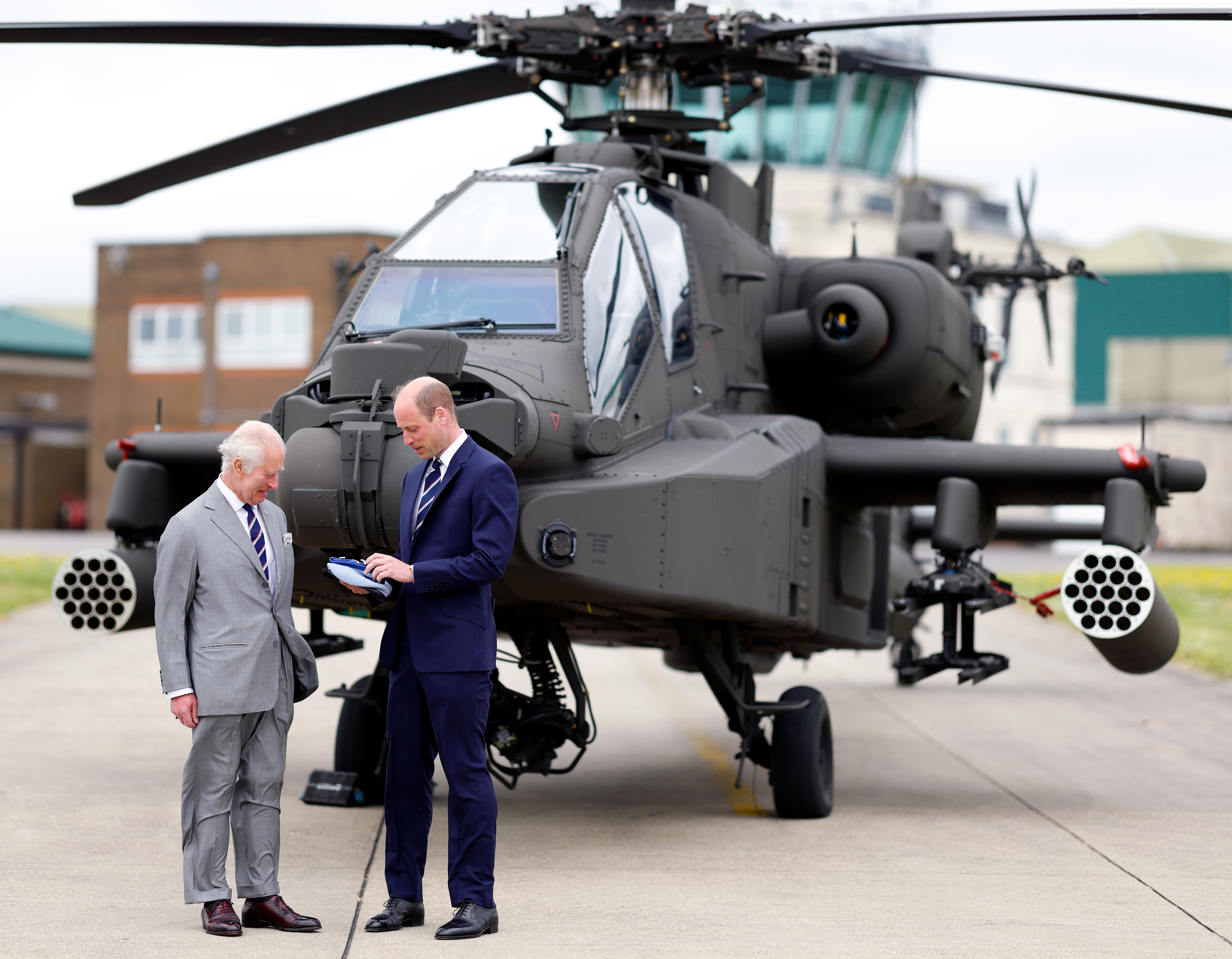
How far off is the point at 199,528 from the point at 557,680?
109 inches

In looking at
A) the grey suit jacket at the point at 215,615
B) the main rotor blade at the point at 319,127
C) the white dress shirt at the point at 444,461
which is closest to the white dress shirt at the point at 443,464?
the white dress shirt at the point at 444,461

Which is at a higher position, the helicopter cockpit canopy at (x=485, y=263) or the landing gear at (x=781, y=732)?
the helicopter cockpit canopy at (x=485, y=263)

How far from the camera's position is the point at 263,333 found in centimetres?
4569

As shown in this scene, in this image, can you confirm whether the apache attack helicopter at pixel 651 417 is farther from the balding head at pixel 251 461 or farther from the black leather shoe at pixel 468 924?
the black leather shoe at pixel 468 924

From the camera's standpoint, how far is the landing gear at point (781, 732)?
325 inches

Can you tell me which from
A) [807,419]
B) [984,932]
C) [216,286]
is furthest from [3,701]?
[216,286]

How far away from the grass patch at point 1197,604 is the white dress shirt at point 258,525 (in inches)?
347

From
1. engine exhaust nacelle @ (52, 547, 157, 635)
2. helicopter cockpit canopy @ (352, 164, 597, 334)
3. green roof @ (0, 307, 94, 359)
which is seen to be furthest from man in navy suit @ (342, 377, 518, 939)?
green roof @ (0, 307, 94, 359)

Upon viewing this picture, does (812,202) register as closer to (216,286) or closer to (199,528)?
(216,286)

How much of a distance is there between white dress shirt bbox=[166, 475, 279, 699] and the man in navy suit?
471 millimetres

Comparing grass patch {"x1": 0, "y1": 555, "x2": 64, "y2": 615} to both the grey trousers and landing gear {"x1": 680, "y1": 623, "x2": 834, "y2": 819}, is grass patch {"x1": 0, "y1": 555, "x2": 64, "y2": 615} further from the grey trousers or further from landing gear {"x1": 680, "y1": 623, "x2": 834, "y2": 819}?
the grey trousers

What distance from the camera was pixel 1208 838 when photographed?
316 inches

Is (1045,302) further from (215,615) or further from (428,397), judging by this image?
(215,615)

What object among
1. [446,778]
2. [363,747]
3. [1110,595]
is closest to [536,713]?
[363,747]
